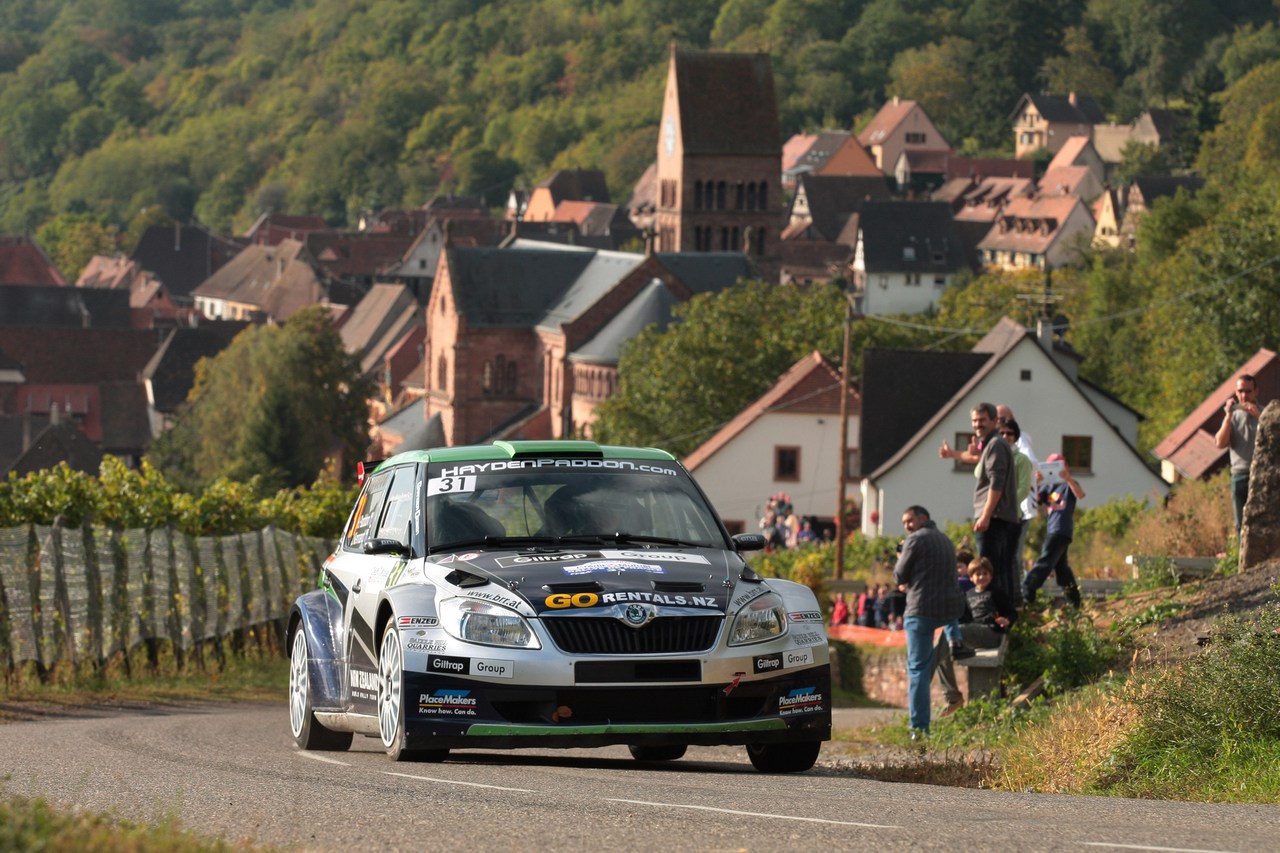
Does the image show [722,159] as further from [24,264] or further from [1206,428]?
[24,264]

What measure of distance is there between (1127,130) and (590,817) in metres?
187

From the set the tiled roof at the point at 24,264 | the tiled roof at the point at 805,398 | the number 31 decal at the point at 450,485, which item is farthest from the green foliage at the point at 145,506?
the tiled roof at the point at 24,264

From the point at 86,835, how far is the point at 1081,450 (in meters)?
49.9

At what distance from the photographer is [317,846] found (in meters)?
7.52

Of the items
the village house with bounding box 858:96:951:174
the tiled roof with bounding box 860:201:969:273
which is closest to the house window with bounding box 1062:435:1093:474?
the tiled roof with bounding box 860:201:969:273

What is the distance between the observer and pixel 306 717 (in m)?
12.4

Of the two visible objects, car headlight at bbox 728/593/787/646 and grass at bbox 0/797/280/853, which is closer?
grass at bbox 0/797/280/853

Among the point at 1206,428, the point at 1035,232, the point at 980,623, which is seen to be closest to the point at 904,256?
the point at 1035,232

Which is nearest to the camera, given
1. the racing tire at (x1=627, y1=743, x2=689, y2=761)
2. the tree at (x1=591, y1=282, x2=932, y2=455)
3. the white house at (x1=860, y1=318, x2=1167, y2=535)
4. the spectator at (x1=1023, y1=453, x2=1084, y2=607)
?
the racing tire at (x1=627, y1=743, x2=689, y2=761)

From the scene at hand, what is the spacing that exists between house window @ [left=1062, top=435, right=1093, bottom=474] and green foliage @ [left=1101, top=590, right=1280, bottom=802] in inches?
1728

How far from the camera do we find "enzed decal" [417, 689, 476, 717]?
10.2m

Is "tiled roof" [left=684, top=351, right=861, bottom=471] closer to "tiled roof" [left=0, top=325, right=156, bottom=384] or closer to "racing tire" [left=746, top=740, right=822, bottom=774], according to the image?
"racing tire" [left=746, top=740, right=822, bottom=774]

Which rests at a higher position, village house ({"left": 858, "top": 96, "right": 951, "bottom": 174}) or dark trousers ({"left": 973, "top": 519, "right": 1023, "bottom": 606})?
village house ({"left": 858, "top": 96, "right": 951, "bottom": 174})

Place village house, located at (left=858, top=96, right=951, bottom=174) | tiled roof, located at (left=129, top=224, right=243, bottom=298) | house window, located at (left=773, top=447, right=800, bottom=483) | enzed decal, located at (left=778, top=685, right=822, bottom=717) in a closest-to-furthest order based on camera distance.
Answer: enzed decal, located at (left=778, top=685, right=822, bottom=717) → house window, located at (left=773, top=447, right=800, bottom=483) → tiled roof, located at (left=129, top=224, right=243, bottom=298) → village house, located at (left=858, top=96, right=951, bottom=174)
